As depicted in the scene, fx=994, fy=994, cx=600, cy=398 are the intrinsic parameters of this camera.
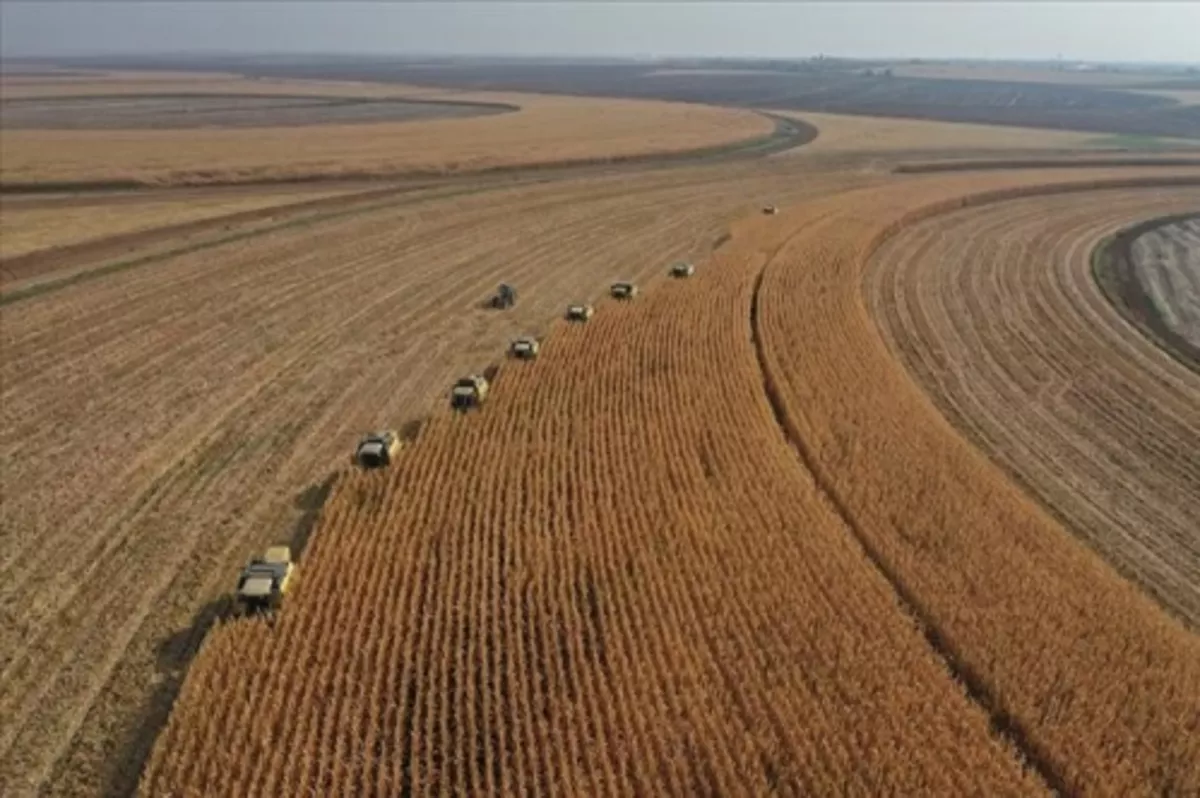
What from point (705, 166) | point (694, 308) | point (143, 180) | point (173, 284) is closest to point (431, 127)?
point (705, 166)

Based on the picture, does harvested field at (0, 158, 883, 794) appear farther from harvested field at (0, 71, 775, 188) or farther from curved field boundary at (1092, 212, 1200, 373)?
curved field boundary at (1092, 212, 1200, 373)

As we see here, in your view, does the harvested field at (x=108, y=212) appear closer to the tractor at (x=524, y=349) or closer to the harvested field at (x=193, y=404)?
the harvested field at (x=193, y=404)

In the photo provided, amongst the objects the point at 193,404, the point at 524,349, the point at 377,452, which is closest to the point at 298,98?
the point at 524,349

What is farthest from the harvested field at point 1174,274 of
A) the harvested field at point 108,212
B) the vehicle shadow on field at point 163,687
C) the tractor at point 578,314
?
the harvested field at point 108,212

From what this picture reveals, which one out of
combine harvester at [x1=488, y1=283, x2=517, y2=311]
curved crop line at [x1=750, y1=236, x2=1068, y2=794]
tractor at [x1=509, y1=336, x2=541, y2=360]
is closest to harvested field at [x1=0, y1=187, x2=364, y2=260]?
combine harvester at [x1=488, y1=283, x2=517, y2=311]

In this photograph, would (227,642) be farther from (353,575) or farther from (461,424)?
(461,424)

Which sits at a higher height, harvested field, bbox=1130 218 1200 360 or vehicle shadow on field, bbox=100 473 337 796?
vehicle shadow on field, bbox=100 473 337 796
